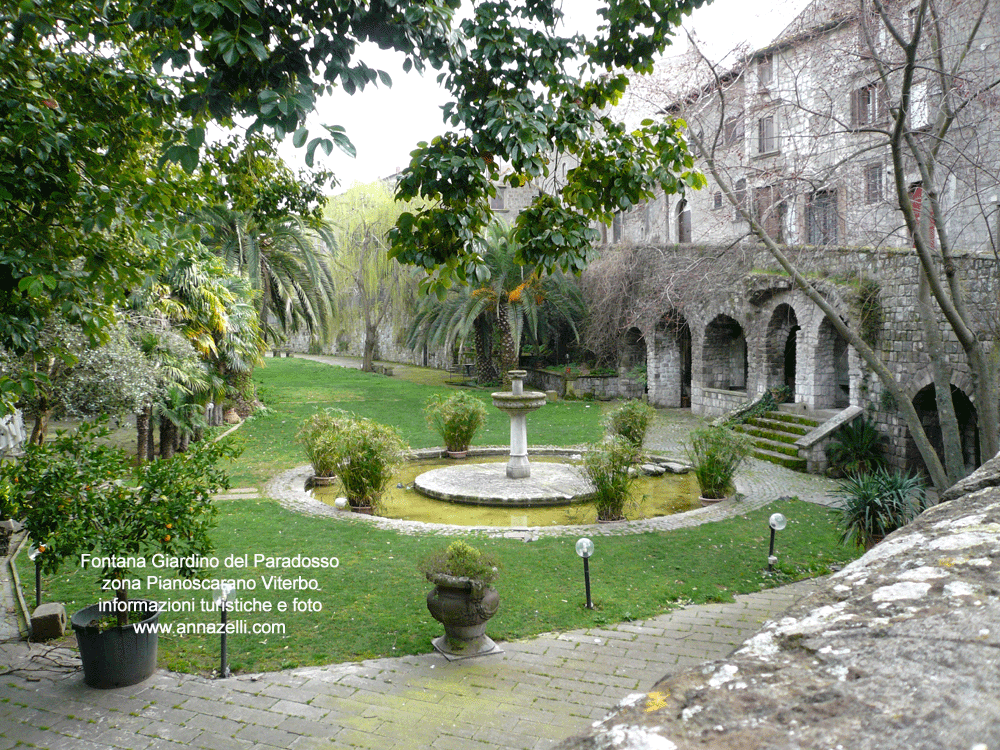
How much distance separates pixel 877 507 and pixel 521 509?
15.3 feet

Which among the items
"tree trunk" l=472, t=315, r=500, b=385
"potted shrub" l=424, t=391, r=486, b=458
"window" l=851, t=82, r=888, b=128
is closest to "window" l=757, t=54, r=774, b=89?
"window" l=851, t=82, r=888, b=128

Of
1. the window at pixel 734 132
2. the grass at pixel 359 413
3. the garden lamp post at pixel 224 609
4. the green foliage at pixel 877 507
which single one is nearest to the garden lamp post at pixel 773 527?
the green foliage at pixel 877 507

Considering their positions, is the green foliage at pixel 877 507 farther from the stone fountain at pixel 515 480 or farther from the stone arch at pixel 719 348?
the stone arch at pixel 719 348

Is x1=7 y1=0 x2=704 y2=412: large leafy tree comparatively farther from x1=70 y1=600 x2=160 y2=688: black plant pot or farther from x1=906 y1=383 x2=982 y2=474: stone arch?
x1=906 y1=383 x2=982 y2=474: stone arch

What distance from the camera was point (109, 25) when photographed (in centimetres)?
535

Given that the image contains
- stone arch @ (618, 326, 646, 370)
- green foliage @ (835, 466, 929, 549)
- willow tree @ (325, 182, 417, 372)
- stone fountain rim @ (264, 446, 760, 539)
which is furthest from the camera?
willow tree @ (325, 182, 417, 372)

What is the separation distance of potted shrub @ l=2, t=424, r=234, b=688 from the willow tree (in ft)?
71.6

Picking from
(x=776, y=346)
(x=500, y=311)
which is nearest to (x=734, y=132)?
(x=776, y=346)

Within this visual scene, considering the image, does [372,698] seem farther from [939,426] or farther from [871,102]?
[939,426]

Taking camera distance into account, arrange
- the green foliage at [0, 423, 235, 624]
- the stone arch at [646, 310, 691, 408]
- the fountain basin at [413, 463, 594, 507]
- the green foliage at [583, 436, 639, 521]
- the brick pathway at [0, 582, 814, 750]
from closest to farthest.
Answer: the brick pathway at [0, 582, 814, 750]
the green foliage at [0, 423, 235, 624]
the green foliage at [583, 436, 639, 521]
the fountain basin at [413, 463, 594, 507]
the stone arch at [646, 310, 691, 408]

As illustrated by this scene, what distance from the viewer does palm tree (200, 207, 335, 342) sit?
19.3m

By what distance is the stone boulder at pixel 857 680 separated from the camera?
3.24 ft

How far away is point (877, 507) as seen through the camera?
25.5 ft

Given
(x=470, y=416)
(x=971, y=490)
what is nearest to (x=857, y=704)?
(x=971, y=490)
